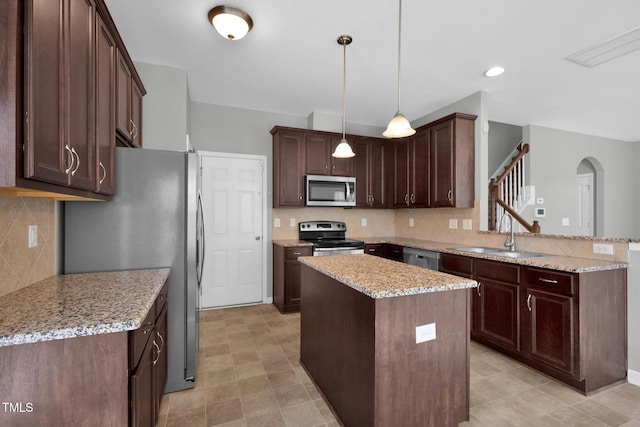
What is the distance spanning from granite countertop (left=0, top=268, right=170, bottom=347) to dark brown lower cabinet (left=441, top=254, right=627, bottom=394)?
2728 millimetres

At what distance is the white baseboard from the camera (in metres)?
2.29

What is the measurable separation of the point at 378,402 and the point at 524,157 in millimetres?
5094

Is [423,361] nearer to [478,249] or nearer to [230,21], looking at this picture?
[478,249]

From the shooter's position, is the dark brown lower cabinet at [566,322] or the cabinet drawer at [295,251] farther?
the cabinet drawer at [295,251]

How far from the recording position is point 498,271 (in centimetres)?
271

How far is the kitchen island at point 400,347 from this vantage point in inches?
58.4

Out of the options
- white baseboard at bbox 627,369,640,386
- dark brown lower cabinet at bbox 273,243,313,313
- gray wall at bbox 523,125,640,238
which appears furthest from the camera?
gray wall at bbox 523,125,640,238

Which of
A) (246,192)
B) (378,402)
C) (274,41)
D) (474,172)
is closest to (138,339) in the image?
(378,402)

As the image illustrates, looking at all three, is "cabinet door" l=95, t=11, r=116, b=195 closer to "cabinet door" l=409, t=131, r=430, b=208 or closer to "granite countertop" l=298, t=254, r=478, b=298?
"granite countertop" l=298, t=254, r=478, b=298

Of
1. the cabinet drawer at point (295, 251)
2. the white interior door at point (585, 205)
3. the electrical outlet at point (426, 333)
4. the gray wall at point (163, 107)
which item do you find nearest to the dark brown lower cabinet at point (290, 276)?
the cabinet drawer at point (295, 251)

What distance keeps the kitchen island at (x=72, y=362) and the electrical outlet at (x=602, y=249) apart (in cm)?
329

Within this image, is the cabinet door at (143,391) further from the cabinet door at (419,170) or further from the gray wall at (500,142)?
the gray wall at (500,142)

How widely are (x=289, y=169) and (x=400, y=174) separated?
66.7 inches

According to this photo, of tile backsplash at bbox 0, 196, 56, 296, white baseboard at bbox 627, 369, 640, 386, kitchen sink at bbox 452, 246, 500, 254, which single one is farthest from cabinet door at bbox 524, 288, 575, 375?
tile backsplash at bbox 0, 196, 56, 296
